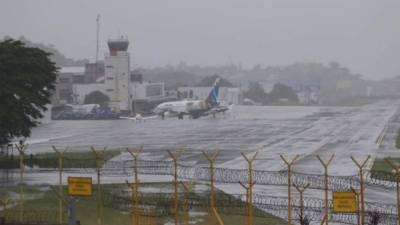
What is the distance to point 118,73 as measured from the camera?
130m

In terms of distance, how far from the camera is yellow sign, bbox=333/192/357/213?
1933 cm

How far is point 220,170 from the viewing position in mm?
38781

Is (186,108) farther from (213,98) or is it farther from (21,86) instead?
(21,86)

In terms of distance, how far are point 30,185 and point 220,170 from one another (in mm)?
10144

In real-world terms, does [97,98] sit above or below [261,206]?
Result: above

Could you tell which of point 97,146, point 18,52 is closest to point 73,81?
point 97,146

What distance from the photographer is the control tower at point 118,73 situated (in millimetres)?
128875

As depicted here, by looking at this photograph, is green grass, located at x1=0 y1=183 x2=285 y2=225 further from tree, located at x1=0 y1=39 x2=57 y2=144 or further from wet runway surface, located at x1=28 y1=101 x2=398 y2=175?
wet runway surface, located at x1=28 y1=101 x2=398 y2=175

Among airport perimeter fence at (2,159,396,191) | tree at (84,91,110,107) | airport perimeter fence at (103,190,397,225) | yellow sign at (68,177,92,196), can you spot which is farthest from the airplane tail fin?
yellow sign at (68,177,92,196)

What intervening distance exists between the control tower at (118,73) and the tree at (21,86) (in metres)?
86.7

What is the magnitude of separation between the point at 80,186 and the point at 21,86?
1819 centimetres

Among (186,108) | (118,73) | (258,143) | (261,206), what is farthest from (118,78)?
(261,206)

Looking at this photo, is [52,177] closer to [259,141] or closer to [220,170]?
[220,170]

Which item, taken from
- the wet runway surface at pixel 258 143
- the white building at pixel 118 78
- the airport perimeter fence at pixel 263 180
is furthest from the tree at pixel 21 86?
the white building at pixel 118 78
